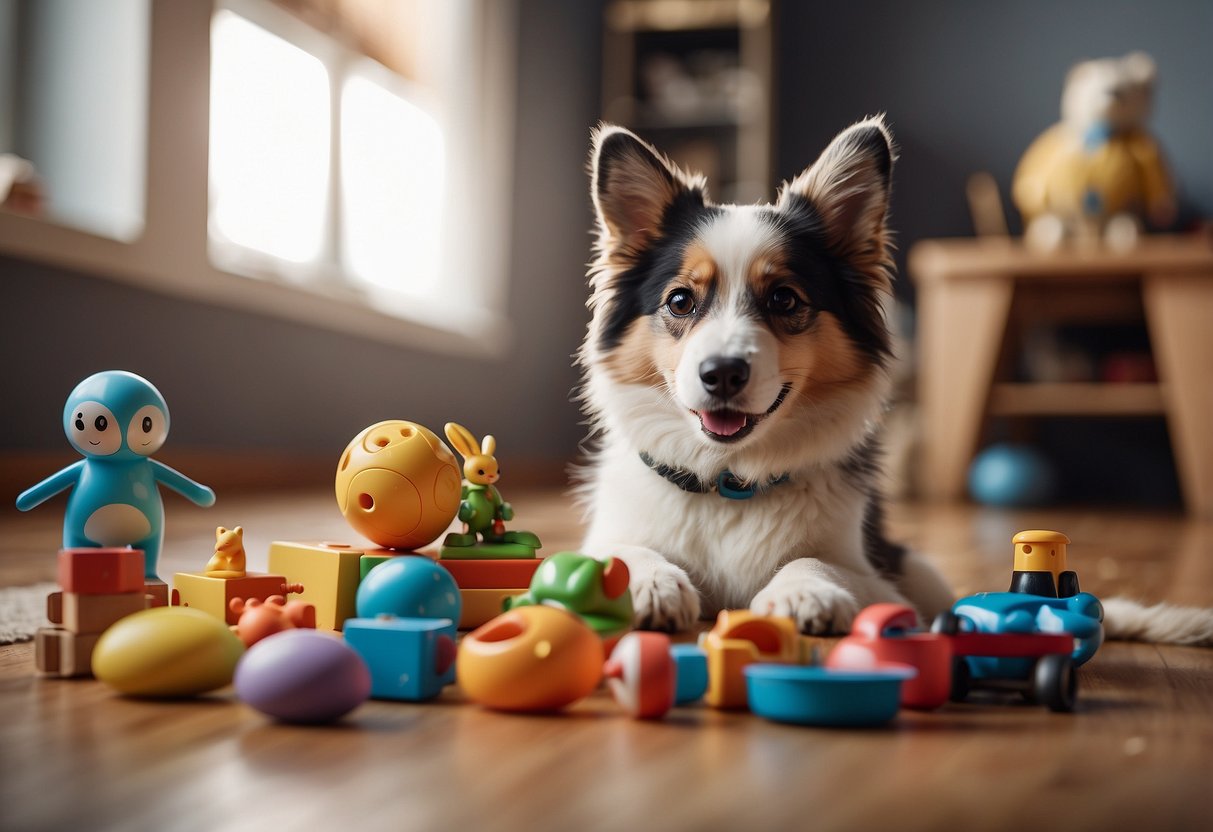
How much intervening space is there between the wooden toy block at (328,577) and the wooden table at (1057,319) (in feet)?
15.7

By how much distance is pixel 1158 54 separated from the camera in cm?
658

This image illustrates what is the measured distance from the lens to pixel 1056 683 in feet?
3.71

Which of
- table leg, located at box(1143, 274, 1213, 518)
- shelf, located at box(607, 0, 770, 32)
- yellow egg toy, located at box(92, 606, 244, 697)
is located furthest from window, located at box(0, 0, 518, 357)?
table leg, located at box(1143, 274, 1213, 518)

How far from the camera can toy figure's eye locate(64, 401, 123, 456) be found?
1.34 m

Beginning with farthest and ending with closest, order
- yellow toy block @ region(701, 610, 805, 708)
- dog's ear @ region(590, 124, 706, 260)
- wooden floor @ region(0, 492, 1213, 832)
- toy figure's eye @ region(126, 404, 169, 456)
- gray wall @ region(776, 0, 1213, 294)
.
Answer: gray wall @ region(776, 0, 1213, 294) < dog's ear @ region(590, 124, 706, 260) < toy figure's eye @ region(126, 404, 169, 456) < yellow toy block @ region(701, 610, 805, 708) < wooden floor @ region(0, 492, 1213, 832)

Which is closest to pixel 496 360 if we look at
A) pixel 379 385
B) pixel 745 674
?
pixel 379 385

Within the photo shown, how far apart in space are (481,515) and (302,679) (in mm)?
604

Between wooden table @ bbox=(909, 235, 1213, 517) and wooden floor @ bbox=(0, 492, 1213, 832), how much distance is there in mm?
4676

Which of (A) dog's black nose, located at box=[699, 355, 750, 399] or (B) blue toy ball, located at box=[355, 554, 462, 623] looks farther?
(A) dog's black nose, located at box=[699, 355, 750, 399]

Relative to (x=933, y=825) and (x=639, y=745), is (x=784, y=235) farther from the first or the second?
(x=933, y=825)

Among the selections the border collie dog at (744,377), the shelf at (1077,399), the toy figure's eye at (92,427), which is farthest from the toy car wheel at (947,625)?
the shelf at (1077,399)

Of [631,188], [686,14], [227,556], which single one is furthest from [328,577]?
[686,14]

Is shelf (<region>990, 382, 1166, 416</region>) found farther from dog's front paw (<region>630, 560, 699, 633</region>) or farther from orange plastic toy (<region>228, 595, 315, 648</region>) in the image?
orange plastic toy (<region>228, 595, 315, 648</region>)

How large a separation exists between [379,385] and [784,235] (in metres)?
3.85
